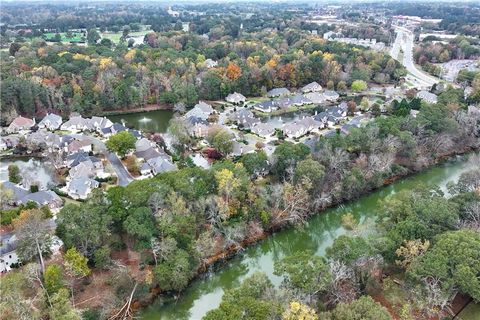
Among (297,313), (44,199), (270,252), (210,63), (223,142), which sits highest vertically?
(297,313)

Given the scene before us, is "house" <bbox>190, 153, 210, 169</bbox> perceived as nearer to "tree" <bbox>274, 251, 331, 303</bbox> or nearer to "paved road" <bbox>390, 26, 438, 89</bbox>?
"tree" <bbox>274, 251, 331, 303</bbox>

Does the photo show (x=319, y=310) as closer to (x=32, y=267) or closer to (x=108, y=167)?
(x=32, y=267)

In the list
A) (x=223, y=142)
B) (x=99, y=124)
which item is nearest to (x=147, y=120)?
(x=99, y=124)

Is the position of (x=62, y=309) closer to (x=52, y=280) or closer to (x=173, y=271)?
(x=52, y=280)

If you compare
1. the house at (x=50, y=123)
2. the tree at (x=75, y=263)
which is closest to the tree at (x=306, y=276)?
the tree at (x=75, y=263)

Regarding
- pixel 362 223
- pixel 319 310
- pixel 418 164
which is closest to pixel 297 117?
pixel 418 164

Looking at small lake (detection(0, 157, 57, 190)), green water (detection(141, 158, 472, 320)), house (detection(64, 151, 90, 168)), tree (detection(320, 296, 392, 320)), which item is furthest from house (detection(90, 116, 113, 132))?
tree (detection(320, 296, 392, 320))
